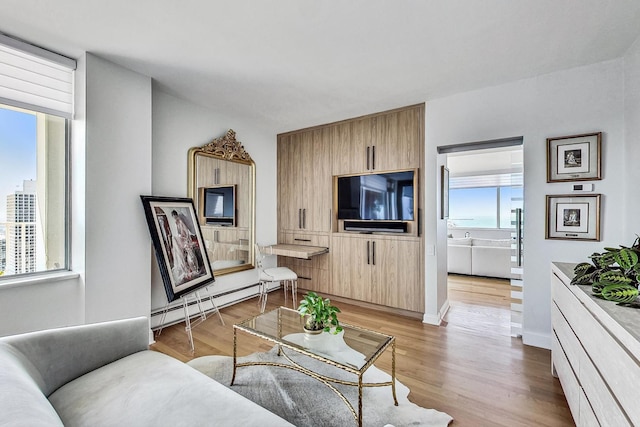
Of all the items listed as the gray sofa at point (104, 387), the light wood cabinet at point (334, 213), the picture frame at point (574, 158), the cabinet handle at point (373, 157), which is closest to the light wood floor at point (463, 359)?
the light wood cabinet at point (334, 213)

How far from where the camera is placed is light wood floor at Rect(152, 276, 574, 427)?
1870mm

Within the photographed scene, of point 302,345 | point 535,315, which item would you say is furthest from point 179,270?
point 535,315

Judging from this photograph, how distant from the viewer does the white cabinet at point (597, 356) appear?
101 centimetres

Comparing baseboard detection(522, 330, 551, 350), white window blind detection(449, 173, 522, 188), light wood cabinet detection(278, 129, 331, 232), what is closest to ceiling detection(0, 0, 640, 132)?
light wood cabinet detection(278, 129, 331, 232)

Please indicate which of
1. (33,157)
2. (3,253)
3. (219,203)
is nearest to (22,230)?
(3,253)

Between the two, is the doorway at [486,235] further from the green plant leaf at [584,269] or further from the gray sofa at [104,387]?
the gray sofa at [104,387]

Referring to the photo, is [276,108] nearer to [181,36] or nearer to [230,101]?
[230,101]

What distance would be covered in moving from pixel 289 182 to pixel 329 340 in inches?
121

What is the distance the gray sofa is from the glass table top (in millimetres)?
555

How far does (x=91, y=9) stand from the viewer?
1.87 meters

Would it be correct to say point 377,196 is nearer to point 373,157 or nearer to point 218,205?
point 373,157

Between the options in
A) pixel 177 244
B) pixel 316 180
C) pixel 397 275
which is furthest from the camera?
pixel 316 180

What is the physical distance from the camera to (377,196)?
384 cm

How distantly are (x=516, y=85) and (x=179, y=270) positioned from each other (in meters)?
3.86
